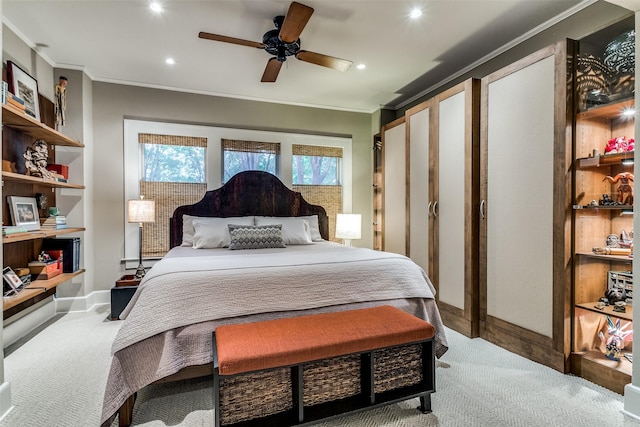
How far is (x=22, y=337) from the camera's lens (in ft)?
9.73

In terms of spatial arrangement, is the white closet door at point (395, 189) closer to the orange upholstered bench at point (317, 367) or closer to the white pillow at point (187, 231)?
the orange upholstered bench at point (317, 367)

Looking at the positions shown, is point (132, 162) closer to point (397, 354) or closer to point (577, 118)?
point (397, 354)

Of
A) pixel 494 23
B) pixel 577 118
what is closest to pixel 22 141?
pixel 494 23

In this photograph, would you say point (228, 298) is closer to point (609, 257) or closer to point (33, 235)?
point (33, 235)

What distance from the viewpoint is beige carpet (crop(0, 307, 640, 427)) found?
70.0 inches

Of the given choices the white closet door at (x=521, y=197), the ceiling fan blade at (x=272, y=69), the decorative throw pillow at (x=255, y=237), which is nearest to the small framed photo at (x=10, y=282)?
the decorative throw pillow at (x=255, y=237)

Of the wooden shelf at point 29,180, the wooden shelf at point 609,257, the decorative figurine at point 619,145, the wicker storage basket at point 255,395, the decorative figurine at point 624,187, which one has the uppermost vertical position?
the decorative figurine at point 619,145

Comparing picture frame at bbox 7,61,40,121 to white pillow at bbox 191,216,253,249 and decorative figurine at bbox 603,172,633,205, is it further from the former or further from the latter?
decorative figurine at bbox 603,172,633,205

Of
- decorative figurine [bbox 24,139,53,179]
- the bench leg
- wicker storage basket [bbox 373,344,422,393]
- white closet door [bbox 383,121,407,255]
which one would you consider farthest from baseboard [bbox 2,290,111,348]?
white closet door [bbox 383,121,407,255]

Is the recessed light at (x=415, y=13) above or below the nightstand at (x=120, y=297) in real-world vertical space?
above

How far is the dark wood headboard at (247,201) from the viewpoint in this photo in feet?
13.5

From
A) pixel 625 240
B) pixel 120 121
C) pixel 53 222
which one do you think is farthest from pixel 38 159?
pixel 625 240

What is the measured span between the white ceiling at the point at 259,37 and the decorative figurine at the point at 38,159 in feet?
3.18

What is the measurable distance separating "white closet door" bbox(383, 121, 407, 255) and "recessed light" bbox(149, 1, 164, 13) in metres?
2.74
